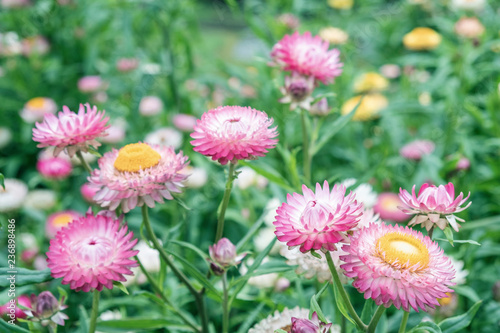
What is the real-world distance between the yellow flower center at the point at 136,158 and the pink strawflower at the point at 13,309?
0.50 meters

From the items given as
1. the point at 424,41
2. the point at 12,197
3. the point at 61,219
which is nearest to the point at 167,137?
the point at 61,219

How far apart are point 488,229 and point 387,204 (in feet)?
1.29

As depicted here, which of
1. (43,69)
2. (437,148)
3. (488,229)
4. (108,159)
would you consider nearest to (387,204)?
(488,229)

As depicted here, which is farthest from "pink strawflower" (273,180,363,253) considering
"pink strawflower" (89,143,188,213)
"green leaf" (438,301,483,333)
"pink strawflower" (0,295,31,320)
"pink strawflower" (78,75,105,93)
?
"pink strawflower" (78,75,105,93)

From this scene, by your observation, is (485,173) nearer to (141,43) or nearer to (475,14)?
(475,14)

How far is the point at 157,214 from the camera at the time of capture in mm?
2295

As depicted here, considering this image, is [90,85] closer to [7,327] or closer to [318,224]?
[7,327]

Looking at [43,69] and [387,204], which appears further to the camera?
[43,69]

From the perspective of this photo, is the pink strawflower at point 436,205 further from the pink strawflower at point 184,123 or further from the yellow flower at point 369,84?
the yellow flower at point 369,84

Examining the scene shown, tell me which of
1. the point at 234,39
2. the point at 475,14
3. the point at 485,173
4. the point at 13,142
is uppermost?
the point at 475,14

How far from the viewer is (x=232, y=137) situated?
0.91m

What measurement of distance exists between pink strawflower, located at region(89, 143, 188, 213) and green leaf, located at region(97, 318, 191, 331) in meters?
0.34

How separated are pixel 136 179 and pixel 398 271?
0.52m

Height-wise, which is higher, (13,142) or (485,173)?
(485,173)
